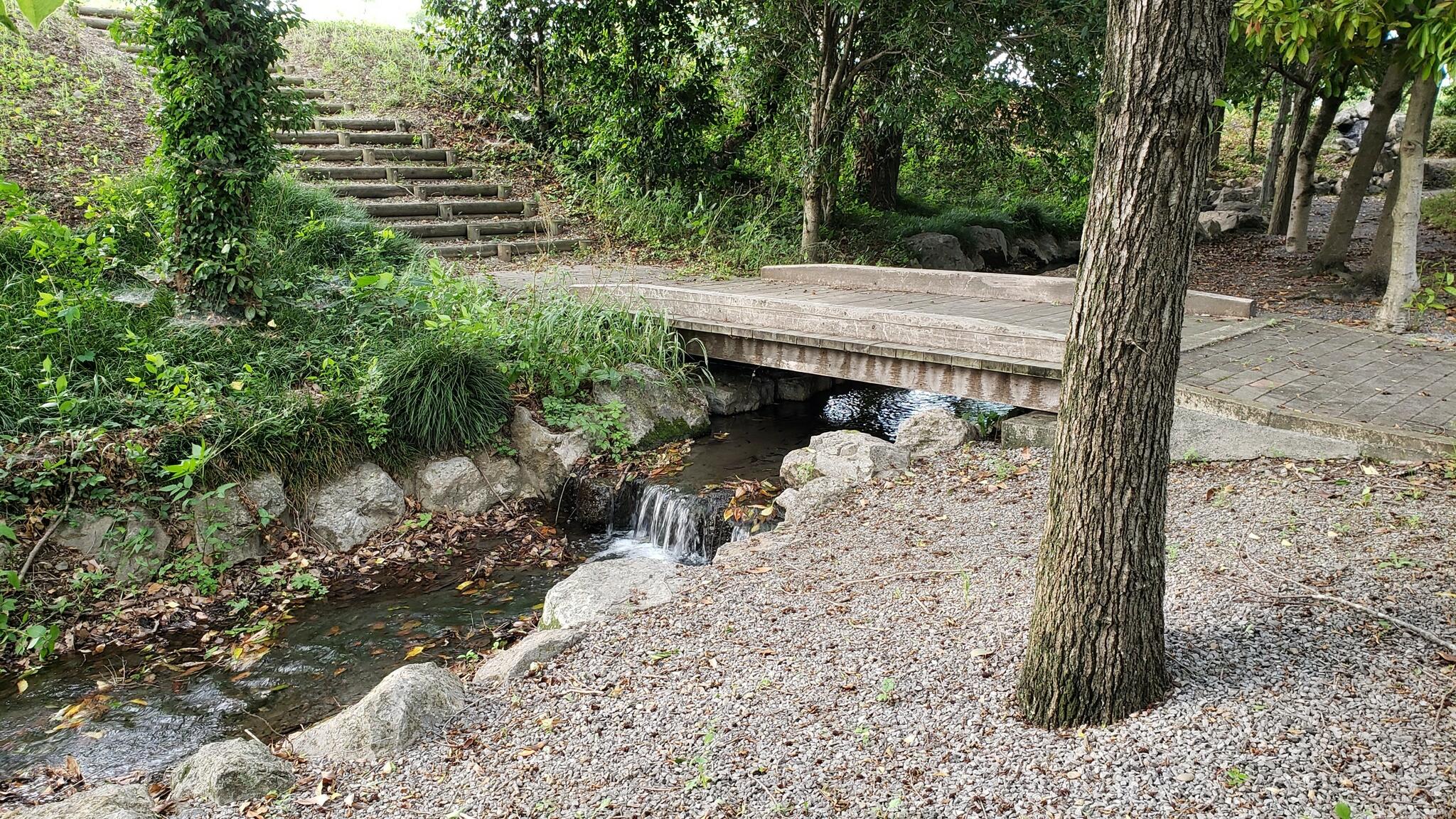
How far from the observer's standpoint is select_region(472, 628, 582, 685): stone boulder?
4.16 m

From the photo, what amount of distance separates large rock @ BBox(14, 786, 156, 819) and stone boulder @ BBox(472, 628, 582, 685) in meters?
1.34

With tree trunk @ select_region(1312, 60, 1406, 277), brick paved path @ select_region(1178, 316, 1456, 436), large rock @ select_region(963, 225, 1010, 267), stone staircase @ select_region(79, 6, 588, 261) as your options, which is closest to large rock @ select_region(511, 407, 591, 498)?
stone staircase @ select_region(79, 6, 588, 261)

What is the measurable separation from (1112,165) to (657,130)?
10717 mm

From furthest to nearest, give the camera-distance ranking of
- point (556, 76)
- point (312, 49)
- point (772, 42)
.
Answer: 1. point (312, 49)
2. point (556, 76)
3. point (772, 42)

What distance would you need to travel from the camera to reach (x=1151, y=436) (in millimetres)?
2799

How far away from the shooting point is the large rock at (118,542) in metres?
5.77

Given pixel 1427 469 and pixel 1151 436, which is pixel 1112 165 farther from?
pixel 1427 469

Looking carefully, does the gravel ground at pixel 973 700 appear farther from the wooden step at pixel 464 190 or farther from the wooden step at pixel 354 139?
the wooden step at pixel 354 139

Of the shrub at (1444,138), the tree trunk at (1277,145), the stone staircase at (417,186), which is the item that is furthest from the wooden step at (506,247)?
the shrub at (1444,138)

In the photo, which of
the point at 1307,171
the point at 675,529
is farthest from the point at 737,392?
the point at 1307,171

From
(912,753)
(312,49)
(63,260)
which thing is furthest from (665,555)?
(312,49)

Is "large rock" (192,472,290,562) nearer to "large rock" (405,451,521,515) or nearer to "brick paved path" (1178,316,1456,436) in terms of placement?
"large rock" (405,451,521,515)

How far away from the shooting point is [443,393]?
729 cm

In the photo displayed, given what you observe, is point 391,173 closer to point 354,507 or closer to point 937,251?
point 354,507
